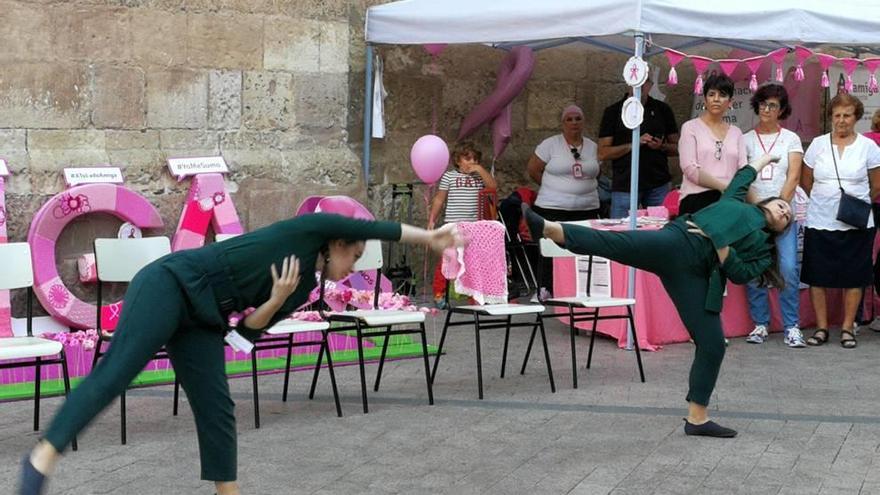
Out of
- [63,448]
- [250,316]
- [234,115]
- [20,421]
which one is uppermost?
[234,115]

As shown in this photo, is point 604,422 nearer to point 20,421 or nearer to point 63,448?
point 20,421

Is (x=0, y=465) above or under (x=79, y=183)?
under

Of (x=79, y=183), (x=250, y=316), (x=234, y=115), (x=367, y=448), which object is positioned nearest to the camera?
(x=250, y=316)

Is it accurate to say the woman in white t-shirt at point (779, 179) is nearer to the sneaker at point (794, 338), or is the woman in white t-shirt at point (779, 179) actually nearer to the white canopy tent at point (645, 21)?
the sneaker at point (794, 338)

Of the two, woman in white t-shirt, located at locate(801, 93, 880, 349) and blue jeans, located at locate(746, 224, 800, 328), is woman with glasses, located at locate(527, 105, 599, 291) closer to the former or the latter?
blue jeans, located at locate(746, 224, 800, 328)

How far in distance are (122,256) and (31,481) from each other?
2815mm

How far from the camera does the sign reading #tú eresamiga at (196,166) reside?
9.40 meters

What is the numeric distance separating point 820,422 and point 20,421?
3.84 meters

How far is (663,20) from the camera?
824 cm

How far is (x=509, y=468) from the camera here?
5641 mm

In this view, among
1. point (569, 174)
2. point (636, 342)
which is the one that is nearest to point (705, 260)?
point (636, 342)

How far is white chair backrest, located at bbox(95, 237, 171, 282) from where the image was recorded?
656cm

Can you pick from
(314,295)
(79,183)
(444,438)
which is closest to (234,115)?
(79,183)

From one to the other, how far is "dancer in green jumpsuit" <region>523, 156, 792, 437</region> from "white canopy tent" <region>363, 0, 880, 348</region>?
221 centimetres
